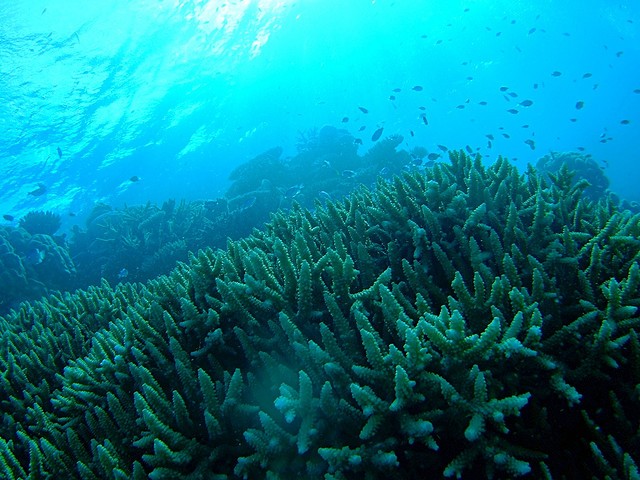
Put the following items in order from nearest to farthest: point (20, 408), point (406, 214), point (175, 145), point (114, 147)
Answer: point (20, 408)
point (406, 214)
point (114, 147)
point (175, 145)

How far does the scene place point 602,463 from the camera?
1746 mm

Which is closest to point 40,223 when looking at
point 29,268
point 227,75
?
point 29,268

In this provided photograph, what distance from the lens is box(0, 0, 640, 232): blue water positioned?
23016 mm

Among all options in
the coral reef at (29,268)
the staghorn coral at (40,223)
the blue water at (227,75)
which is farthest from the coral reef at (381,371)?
the blue water at (227,75)

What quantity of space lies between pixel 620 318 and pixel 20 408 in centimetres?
480

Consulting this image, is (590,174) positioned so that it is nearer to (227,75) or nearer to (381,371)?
(381,371)

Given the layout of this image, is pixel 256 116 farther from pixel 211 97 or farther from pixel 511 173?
pixel 511 173

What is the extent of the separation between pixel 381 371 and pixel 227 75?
3838cm

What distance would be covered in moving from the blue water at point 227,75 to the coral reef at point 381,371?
1955cm

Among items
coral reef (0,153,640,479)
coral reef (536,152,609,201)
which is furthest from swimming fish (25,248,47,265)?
coral reef (536,152,609,201)

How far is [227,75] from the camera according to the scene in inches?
1373

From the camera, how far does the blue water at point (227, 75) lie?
2302 cm

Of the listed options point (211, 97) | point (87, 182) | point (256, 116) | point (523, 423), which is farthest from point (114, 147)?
point (523, 423)

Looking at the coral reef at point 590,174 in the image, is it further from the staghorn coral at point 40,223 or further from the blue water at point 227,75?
the staghorn coral at point 40,223
